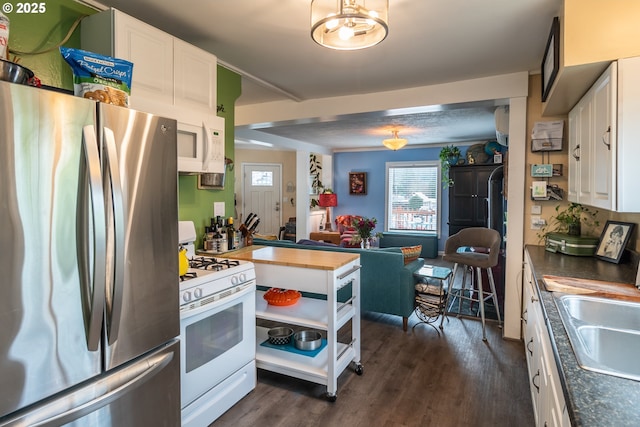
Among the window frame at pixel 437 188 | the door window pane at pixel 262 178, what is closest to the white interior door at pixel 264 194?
the door window pane at pixel 262 178

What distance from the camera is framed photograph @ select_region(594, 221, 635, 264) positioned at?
2316 mm

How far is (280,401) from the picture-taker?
2328 mm

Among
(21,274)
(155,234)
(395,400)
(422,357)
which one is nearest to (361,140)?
(422,357)

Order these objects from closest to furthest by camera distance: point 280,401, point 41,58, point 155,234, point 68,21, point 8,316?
point 8,316 → point 155,234 → point 41,58 → point 68,21 → point 280,401

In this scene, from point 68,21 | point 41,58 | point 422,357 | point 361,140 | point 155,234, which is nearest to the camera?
point 155,234

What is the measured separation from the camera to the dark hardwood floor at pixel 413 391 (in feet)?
7.06

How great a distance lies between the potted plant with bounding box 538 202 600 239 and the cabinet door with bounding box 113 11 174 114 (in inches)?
120

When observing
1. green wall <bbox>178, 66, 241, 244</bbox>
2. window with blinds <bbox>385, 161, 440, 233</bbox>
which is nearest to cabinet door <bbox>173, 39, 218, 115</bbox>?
green wall <bbox>178, 66, 241, 244</bbox>

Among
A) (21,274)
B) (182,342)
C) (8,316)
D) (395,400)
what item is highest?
(21,274)

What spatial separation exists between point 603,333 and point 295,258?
168cm

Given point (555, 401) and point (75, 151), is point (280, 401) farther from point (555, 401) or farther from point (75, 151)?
point (75, 151)

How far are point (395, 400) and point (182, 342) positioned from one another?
1.40 meters

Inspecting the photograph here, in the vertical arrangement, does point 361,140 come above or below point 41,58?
above

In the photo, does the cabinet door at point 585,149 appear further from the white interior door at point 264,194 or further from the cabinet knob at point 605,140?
the white interior door at point 264,194
